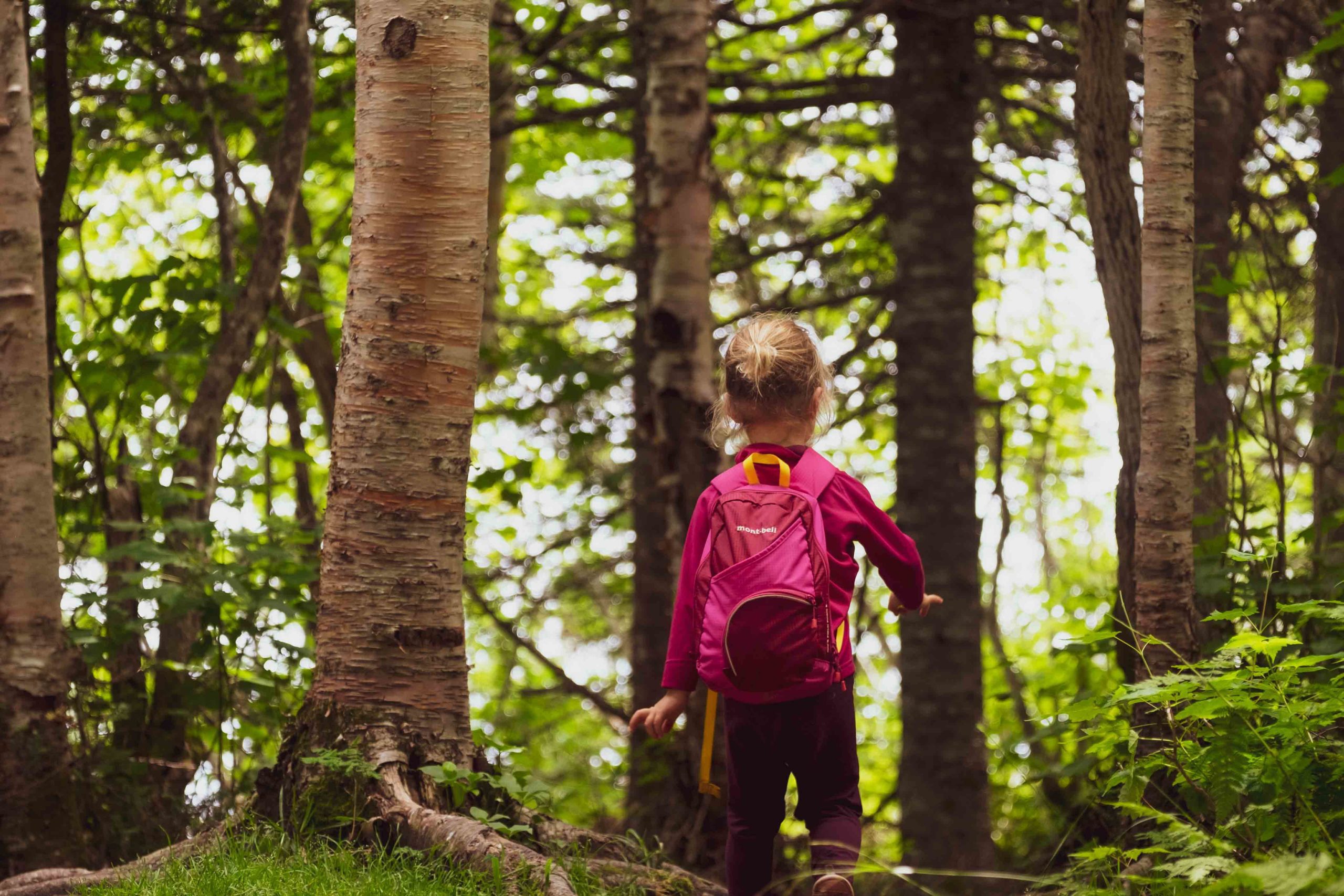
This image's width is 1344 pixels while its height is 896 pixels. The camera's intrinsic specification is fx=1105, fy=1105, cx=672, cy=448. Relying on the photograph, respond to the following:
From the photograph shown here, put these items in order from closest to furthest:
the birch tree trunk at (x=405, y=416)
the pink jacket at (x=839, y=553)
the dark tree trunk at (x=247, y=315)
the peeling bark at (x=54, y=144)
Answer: the pink jacket at (x=839, y=553) < the birch tree trunk at (x=405, y=416) < the peeling bark at (x=54, y=144) < the dark tree trunk at (x=247, y=315)

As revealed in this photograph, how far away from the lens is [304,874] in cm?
306

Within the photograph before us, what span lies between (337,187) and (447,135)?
7010 millimetres

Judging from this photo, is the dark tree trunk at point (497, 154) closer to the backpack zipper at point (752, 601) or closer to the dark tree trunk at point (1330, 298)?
the backpack zipper at point (752, 601)

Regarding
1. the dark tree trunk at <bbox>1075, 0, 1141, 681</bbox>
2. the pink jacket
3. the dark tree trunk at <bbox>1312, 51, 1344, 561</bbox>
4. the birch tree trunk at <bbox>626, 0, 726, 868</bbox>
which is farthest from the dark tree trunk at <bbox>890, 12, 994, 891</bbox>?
the pink jacket

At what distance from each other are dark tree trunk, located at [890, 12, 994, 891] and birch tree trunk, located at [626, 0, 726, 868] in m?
1.71

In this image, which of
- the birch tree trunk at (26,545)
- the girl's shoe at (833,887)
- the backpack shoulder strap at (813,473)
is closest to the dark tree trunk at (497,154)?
the birch tree trunk at (26,545)

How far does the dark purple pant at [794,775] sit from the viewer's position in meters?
3.12

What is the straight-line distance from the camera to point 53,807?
170 inches

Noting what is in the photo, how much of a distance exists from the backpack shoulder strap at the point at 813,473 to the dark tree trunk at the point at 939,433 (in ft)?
12.8

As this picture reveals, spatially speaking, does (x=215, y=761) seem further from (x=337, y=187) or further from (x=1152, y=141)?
(x=337, y=187)

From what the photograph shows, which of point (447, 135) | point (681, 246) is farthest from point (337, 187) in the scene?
point (447, 135)

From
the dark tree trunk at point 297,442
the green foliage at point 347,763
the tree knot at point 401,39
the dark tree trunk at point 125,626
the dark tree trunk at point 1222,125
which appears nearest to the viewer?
the green foliage at point 347,763

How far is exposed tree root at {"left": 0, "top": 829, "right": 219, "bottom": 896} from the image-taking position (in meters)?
3.45

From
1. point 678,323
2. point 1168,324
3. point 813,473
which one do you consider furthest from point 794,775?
point 678,323
